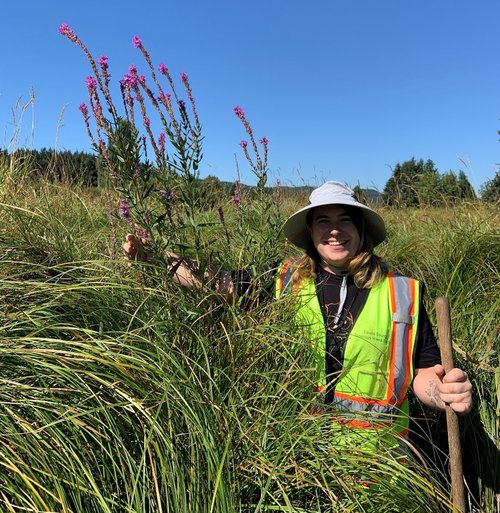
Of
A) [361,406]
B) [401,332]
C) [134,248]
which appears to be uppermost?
[134,248]

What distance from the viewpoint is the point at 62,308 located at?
176 centimetres

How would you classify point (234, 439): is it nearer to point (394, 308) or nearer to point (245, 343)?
point (245, 343)

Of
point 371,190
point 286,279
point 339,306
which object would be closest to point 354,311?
point 339,306

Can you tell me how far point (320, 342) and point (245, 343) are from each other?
15.7 inches

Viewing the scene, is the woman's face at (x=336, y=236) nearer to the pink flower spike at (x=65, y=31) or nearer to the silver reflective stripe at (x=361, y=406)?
the silver reflective stripe at (x=361, y=406)

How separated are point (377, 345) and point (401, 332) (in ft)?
0.46

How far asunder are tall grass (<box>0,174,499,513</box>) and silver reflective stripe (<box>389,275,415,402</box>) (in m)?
0.47

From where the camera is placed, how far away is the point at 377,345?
212 cm

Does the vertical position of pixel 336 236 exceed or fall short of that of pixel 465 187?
it falls short

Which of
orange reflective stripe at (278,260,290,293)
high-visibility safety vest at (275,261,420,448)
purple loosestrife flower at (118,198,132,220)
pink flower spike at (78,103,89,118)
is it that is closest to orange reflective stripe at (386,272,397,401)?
high-visibility safety vest at (275,261,420,448)

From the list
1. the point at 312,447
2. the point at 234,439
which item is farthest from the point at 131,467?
the point at 312,447

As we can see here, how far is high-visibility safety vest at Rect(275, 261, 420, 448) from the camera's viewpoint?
198cm

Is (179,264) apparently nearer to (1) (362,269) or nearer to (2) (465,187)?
(1) (362,269)

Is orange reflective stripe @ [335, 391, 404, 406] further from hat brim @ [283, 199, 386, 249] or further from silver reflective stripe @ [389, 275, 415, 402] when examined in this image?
hat brim @ [283, 199, 386, 249]
